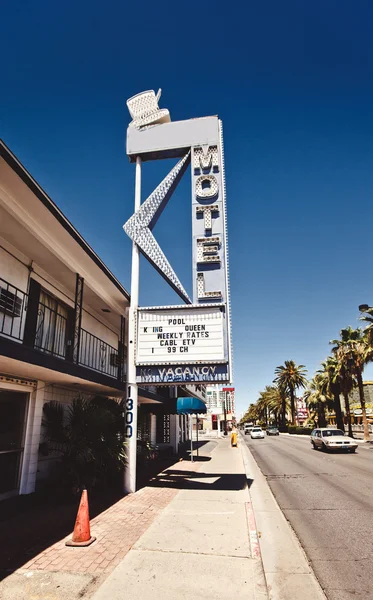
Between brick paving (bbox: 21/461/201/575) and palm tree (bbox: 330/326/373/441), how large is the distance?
2999cm

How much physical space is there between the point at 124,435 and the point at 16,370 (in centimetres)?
388

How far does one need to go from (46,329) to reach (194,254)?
17.8ft

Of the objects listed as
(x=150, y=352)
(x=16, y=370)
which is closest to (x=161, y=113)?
(x=150, y=352)

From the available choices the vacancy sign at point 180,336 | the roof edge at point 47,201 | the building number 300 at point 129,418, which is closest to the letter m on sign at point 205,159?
the roof edge at point 47,201

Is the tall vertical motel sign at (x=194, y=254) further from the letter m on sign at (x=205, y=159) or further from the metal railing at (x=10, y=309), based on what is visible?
the metal railing at (x=10, y=309)

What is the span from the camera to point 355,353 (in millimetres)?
36250

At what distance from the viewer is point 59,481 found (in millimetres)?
10008

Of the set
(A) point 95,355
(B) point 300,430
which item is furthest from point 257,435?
(A) point 95,355

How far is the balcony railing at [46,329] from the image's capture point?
9625 millimetres

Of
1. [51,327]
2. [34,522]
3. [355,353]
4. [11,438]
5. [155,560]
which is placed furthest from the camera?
[355,353]

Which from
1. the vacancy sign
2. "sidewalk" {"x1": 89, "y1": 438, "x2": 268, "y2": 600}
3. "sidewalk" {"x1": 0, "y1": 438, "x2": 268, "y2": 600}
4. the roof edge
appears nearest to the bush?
the vacancy sign

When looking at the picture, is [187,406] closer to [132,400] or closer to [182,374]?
[132,400]

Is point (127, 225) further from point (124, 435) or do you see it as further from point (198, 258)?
point (124, 435)

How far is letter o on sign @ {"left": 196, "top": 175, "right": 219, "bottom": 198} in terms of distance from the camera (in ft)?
41.2
